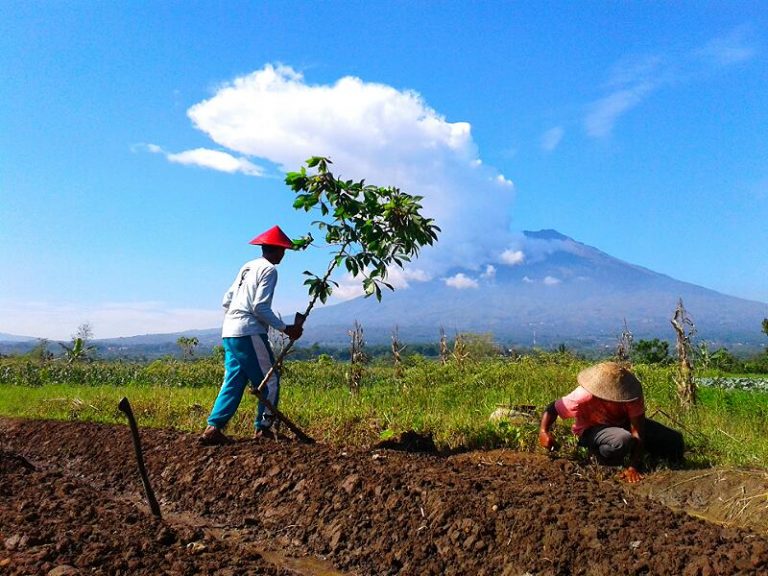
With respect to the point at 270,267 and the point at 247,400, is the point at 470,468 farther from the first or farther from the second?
the point at 247,400

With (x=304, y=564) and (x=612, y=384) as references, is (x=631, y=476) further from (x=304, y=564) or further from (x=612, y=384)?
(x=304, y=564)

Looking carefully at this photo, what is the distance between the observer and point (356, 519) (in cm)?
398

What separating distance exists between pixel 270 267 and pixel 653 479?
341cm

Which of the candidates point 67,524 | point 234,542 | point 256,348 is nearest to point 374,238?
point 256,348

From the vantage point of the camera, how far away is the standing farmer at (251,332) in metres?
5.50

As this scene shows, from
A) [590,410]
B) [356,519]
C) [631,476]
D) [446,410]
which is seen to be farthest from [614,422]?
[446,410]

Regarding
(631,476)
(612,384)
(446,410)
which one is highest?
(612,384)

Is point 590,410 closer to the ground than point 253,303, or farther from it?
closer to the ground

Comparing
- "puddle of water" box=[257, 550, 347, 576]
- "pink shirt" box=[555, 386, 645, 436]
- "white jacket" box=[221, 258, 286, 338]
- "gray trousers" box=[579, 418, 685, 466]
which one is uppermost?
"white jacket" box=[221, 258, 286, 338]

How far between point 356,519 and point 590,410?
213cm

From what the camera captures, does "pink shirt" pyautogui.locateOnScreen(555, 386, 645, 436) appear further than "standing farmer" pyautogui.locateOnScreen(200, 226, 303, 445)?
No

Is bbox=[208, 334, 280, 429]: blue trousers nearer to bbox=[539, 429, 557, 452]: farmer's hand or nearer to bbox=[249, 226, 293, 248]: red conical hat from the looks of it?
bbox=[249, 226, 293, 248]: red conical hat

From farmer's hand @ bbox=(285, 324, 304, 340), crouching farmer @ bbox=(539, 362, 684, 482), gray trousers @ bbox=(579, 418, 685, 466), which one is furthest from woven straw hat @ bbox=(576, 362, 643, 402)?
farmer's hand @ bbox=(285, 324, 304, 340)

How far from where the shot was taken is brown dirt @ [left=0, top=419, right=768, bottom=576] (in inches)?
122
